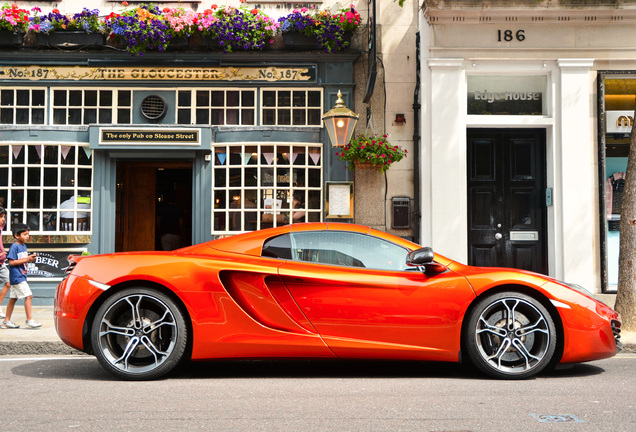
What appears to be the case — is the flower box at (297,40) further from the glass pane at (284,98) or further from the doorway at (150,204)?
the doorway at (150,204)

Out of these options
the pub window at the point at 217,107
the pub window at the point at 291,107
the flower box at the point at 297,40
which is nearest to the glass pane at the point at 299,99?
the pub window at the point at 291,107

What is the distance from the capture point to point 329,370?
5.63 m

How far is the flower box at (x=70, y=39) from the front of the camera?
10344mm

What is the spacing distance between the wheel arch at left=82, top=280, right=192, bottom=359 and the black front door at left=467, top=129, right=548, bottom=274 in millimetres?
6618

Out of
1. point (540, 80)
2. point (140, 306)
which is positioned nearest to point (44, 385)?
point (140, 306)

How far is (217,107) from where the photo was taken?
1072 cm

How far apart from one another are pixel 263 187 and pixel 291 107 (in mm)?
1457

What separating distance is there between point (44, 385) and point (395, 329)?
9.16 feet

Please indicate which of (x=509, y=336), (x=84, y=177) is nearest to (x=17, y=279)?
(x=84, y=177)

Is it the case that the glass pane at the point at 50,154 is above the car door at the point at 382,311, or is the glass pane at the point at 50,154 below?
above

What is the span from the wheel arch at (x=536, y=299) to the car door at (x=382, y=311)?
0.08 m

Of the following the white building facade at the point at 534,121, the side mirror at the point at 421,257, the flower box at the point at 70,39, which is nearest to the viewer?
the side mirror at the point at 421,257

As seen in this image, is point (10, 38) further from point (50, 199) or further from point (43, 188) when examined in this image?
point (50, 199)

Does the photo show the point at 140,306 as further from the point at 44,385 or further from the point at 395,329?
the point at 395,329
